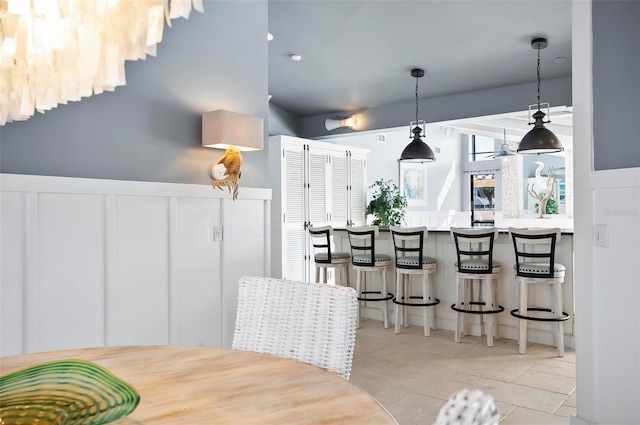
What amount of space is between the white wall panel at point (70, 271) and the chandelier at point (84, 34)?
1.55 metres

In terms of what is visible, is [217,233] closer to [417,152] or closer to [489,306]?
[489,306]

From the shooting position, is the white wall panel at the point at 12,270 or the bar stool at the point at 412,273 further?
the bar stool at the point at 412,273

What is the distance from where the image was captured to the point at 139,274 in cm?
289

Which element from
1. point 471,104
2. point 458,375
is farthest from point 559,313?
point 471,104

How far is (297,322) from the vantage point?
1.58m

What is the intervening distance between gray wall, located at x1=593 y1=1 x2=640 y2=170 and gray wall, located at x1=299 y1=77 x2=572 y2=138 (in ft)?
11.2

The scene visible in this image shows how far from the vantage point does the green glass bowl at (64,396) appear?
77cm

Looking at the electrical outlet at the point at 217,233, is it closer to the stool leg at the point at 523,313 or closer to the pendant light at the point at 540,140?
the stool leg at the point at 523,313

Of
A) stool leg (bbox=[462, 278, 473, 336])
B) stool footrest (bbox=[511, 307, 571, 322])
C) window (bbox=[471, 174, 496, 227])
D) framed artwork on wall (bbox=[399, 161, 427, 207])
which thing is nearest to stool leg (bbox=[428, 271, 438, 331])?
stool leg (bbox=[462, 278, 473, 336])

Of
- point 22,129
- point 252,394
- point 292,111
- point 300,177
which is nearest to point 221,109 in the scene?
point 22,129

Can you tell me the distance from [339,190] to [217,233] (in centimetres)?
472

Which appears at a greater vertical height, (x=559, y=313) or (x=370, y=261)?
(x=370, y=261)

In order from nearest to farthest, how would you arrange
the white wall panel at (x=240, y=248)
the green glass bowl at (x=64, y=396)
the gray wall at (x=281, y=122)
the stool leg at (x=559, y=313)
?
the green glass bowl at (x=64, y=396), the white wall panel at (x=240, y=248), the stool leg at (x=559, y=313), the gray wall at (x=281, y=122)

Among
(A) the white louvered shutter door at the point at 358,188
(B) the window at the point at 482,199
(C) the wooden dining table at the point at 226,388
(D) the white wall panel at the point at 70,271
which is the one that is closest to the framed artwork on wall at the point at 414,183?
(A) the white louvered shutter door at the point at 358,188
